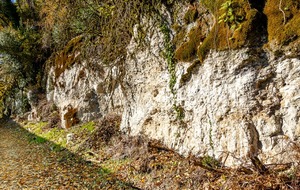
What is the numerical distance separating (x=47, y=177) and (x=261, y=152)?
4079 millimetres

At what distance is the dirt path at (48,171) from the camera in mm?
4418

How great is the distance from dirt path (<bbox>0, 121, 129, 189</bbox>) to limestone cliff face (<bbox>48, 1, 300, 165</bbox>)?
1309mm

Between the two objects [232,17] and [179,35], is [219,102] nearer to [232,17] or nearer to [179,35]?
[232,17]

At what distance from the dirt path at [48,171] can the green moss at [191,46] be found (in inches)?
97.8

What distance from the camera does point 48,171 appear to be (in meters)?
5.23

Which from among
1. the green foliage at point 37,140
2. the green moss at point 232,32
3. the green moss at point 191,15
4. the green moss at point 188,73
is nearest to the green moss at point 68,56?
the green foliage at point 37,140

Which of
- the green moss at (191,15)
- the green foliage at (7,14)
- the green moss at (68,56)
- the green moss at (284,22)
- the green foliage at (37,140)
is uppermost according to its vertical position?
the green foliage at (7,14)

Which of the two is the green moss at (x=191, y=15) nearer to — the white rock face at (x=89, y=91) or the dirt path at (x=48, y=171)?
the white rock face at (x=89, y=91)

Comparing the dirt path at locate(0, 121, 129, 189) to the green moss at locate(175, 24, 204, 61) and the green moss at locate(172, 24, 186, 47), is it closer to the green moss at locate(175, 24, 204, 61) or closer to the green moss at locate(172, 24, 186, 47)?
the green moss at locate(175, 24, 204, 61)

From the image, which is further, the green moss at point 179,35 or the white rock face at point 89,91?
the white rock face at point 89,91

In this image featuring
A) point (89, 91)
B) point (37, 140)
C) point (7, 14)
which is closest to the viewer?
point (89, 91)

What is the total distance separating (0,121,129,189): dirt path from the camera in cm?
442

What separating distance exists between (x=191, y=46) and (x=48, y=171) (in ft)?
13.2

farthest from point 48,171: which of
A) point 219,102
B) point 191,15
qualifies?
point 191,15
